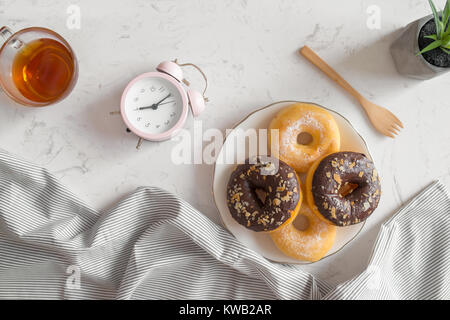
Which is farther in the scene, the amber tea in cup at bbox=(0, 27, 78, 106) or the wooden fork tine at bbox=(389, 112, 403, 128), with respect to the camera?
the wooden fork tine at bbox=(389, 112, 403, 128)

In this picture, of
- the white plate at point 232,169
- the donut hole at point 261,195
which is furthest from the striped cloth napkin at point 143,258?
the donut hole at point 261,195

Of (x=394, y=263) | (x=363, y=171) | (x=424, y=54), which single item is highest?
(x=424, y=54)

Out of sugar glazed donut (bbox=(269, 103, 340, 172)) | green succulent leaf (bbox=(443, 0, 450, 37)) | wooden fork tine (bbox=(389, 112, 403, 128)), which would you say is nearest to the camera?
green succulent leaf (bbox=(443, 0, 450, 37))

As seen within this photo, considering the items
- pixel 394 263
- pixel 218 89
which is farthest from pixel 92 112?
pixel 394 263

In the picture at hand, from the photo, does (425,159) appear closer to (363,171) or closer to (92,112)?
(363,171)

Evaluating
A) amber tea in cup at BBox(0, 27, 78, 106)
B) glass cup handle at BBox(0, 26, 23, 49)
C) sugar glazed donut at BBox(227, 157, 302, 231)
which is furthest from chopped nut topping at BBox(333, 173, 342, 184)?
glass cup handle at BBox(0, 26, 23, 49)

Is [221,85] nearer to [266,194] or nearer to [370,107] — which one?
[266,194]

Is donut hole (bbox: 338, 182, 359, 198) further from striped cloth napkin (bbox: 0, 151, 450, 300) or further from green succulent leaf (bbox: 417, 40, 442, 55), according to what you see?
green succulent leaf (bbox: 417, 40, 442, 55)
